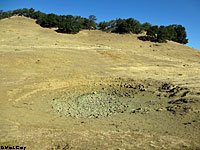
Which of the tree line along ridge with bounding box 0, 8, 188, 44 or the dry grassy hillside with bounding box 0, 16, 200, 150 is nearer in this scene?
the dry grassy hillside with bounding box 0, 16, 200, 150

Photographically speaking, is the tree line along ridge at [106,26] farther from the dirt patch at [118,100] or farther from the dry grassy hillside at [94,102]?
the dirt patch at [118,100]

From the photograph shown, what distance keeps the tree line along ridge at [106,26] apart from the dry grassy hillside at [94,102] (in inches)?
443

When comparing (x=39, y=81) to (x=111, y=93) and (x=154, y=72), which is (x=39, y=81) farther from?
(x=154, y=72)

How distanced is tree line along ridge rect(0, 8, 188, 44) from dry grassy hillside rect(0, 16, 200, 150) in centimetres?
1125

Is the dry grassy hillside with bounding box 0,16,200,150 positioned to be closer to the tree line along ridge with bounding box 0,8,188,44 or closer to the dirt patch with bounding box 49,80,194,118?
the dirt patch with bounding box 49,80,194,118

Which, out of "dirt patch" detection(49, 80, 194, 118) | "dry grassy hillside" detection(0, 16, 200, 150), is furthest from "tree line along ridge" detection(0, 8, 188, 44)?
"dirt patch" detection(49, 80, 194, 118)

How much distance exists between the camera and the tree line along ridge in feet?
87.2

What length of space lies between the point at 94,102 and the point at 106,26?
25.4 m

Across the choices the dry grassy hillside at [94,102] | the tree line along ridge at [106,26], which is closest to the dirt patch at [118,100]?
the dry grassy hillside at [94,102]

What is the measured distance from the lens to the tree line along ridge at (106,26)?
1046 inches

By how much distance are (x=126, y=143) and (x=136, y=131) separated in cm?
80

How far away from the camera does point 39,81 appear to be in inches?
406

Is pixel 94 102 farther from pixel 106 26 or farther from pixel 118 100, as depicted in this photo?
pixel 106 26

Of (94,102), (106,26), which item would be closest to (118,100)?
(94,102)
